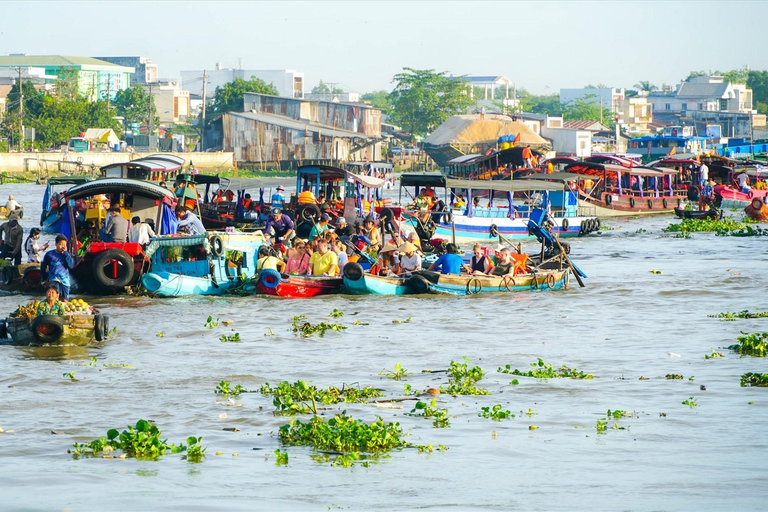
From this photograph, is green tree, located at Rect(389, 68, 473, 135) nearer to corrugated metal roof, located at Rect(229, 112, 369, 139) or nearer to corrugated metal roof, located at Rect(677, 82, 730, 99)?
corrugated metal roof, located at Rect(229, 112, 369, 139)

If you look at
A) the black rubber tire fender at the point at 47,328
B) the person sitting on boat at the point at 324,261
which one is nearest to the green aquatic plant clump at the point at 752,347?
the person sitting on boat at the point at 324,261

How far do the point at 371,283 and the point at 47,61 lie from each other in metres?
128

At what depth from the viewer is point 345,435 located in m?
10.2

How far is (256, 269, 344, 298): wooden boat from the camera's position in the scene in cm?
2064

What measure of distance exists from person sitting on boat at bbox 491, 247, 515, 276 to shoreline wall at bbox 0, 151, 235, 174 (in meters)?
50.4

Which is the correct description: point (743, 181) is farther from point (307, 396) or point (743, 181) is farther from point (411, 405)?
point (307, 396)

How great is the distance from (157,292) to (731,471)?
13114mm

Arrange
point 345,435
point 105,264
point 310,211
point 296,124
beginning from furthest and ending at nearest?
1. point 296,124
2. point 310,211
3. point 105,264
4. point 345,435

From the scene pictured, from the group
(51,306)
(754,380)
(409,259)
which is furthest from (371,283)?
(754,380)

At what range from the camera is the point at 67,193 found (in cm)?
2109

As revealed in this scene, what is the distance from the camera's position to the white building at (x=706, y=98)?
12950 centimetres

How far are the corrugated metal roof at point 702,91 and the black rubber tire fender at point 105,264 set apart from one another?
122050 millimetres

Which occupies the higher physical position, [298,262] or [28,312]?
[298,262]

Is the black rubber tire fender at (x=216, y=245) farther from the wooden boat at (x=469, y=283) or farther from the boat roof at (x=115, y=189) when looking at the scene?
the wooden boat at (x=469, y=283)
